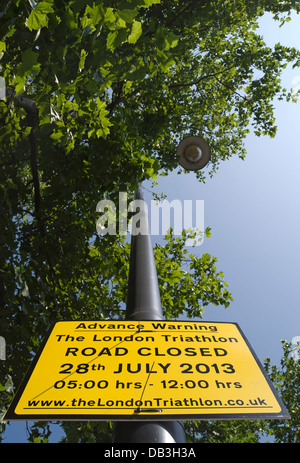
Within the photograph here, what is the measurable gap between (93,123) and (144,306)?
10.4 ft

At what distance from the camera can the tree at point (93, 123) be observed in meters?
3.49

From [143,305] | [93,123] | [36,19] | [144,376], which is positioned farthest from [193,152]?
[144,376]

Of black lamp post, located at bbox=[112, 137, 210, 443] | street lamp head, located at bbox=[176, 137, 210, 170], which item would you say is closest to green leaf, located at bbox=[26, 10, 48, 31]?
black lamp post, located at bbox=[112, 137, 210, 443]

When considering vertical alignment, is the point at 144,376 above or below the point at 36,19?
below

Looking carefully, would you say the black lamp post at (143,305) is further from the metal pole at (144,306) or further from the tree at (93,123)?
the tree at (93,123)

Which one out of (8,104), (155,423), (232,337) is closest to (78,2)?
(8,104)

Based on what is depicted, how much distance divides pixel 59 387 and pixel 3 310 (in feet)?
11.6

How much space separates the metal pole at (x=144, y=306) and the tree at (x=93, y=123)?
169 cm

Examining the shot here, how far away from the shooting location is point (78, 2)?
10.2 ft

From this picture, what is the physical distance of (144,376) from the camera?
190 centimetres

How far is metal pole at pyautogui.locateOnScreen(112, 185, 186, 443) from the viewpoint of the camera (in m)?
1.62

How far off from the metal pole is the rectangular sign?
2.4 inches

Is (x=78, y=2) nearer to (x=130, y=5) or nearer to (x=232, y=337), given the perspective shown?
(x=130, y=5)

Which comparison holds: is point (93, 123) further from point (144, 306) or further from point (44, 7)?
point (144, 306)
